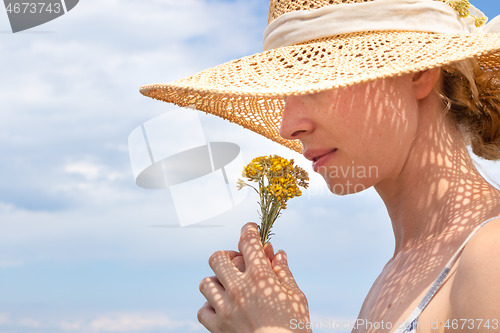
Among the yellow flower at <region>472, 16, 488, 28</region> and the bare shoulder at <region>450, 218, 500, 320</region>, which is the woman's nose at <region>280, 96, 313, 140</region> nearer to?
the bare shoulder at <region>450, 218, 500, 320</region>

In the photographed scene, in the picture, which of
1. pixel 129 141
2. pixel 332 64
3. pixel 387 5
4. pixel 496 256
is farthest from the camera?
pixel 129 141

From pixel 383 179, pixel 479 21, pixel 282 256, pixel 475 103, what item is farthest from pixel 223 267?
pixel 479 21

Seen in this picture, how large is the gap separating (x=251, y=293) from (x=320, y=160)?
0.47m

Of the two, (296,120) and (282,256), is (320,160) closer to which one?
(296,120)

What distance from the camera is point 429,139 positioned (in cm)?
170

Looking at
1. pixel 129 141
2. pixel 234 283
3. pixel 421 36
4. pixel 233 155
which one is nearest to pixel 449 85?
pixel 421 36

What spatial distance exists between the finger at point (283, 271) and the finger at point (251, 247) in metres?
0.04

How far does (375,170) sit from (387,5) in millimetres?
535

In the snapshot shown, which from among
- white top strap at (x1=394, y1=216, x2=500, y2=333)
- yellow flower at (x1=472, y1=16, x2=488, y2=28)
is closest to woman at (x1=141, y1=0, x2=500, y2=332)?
white top strap at (x1=394, y1=216, x2=500, y2=333)

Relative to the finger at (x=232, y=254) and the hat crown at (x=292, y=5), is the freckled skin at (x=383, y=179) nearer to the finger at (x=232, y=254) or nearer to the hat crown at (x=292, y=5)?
the finger at (x=232, y=254)

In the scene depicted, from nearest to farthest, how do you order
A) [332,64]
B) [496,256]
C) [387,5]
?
1. [496,256]
2. [332,64]
3. [387,5]

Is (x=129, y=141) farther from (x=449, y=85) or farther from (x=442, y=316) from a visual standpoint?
(x=442, y=316)

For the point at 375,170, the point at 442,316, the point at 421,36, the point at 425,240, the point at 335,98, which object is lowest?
the point at 442,316

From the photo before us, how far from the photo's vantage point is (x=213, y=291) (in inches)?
68.6
